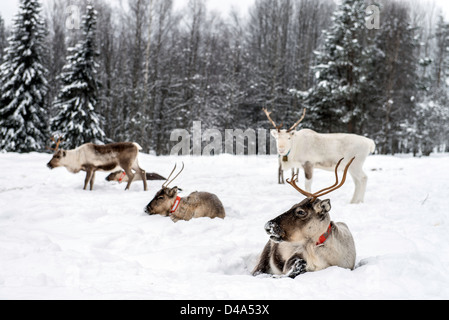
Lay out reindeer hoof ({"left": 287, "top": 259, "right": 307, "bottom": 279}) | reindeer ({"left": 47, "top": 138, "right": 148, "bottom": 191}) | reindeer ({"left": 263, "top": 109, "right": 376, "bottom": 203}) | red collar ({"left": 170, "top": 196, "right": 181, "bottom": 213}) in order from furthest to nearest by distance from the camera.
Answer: reindeer ({"left": 47, "top": 138, "right": 148, "bottom": 191})
reindeer ({"left": 263, "top": 109, "right": 376, "bottom": 203})
red collar ({"left": 170, "top": 196, "right": 181, "bottom": 213})
reindeer hoof ({"left": 287, "top": 259, "right": 307, "bottom": 279})

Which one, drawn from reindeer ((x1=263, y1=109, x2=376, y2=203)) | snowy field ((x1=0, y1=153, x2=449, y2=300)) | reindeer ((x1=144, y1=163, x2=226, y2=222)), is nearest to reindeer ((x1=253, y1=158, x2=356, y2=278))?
snowy field ((x1=0, y1=153, x2=449, y2=300))

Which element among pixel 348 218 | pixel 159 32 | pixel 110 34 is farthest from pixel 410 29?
pixel 348 218

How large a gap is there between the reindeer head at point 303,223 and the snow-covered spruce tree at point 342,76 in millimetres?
17037

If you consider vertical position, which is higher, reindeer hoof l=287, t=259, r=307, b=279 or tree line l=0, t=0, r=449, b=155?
tree line l=0, t=0, r=449, b=155

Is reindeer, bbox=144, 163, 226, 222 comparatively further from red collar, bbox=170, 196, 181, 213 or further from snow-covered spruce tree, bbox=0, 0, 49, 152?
snow-covered spruce tree, bbox=0, 0, 49, 152

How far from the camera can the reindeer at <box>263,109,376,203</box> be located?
22.0ft

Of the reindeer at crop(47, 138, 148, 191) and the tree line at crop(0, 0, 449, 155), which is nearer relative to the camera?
the reindeer at crop(47, 138, 148, 191)

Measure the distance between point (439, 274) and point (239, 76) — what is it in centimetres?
2286

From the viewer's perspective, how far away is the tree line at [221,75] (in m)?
19.2

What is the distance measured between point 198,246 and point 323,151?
405 centimetres

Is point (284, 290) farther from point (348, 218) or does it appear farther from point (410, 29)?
point (410, 29)

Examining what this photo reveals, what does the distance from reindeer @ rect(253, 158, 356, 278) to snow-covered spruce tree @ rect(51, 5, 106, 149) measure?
58.2 ft

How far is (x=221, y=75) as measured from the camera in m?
25.7

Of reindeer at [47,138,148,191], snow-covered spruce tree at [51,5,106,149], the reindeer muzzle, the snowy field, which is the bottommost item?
the snowy field
